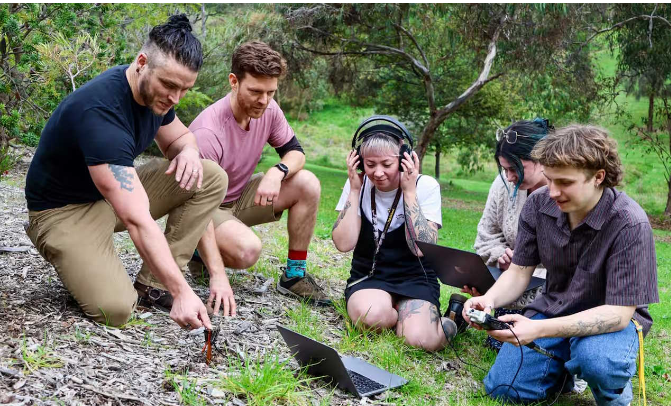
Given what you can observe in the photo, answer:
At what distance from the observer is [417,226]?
4363 millimetres

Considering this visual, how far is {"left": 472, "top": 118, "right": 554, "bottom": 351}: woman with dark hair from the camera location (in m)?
4.32

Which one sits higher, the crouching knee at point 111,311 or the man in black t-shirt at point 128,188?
the man in black t-shirt at point 128,188

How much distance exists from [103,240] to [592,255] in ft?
8.90

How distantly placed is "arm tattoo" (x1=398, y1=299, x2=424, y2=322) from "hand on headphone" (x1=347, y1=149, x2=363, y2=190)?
2.80 feet

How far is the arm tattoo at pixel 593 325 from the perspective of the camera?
3.35 meters

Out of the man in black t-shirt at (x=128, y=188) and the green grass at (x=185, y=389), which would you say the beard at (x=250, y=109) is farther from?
the green grass at (x=185, y=389)

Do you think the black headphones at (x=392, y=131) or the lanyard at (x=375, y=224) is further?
the lanyard at (x=375, y=224)

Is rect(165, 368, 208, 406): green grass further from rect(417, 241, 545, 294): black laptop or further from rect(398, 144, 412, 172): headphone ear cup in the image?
rect(398, 144, 412, 172): headphone ear cup

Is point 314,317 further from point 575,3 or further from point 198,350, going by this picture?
point 575,3

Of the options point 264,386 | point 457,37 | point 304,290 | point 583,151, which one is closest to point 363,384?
point 264,386

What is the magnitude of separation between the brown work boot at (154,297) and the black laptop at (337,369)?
0.93 meters

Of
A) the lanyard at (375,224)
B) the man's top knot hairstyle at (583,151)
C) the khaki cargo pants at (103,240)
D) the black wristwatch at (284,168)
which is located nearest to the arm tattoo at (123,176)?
the khaki cargo pants at (103,240)

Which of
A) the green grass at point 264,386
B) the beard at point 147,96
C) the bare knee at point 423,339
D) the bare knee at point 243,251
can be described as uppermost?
the beard at point 147,96

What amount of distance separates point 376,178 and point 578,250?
1382 millimetres
